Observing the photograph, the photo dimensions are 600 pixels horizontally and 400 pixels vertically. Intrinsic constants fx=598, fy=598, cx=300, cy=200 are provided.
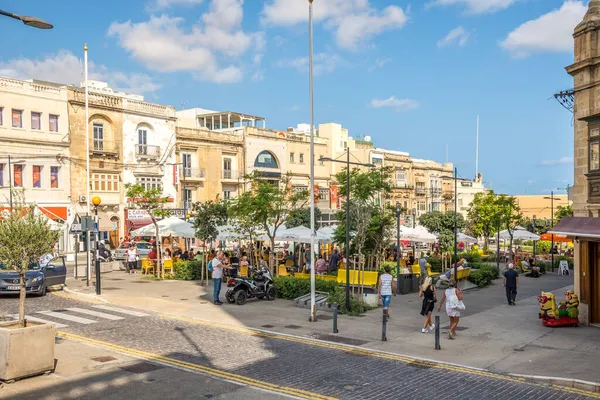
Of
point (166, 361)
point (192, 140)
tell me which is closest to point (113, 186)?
point (192, 140)

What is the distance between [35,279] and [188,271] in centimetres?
817

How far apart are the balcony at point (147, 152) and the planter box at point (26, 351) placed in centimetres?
3995

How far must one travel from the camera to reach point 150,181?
51.2m

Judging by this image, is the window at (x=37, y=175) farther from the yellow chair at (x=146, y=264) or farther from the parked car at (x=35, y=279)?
the parked car at (x=35, y=279)

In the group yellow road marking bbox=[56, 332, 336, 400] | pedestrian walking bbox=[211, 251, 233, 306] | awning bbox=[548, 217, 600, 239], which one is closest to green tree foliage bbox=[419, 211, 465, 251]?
pedestrian walking bbox=[211, 251, 233, 306]

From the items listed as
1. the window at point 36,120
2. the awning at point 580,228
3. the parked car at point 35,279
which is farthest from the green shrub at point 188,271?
the window at point 36,120

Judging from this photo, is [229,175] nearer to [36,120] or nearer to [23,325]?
[36,120]

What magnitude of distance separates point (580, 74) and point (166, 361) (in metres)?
14.5

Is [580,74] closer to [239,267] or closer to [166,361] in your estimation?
[166,361]

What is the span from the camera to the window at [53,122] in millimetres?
44062

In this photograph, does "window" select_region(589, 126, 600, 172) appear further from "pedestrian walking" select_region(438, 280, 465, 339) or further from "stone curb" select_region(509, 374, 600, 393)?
"stone curb" select_region(509, 374, 600, 393)

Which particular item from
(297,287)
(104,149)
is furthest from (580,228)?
(104,149)

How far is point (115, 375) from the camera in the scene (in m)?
11.7

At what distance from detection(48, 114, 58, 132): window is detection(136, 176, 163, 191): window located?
8.01 m
